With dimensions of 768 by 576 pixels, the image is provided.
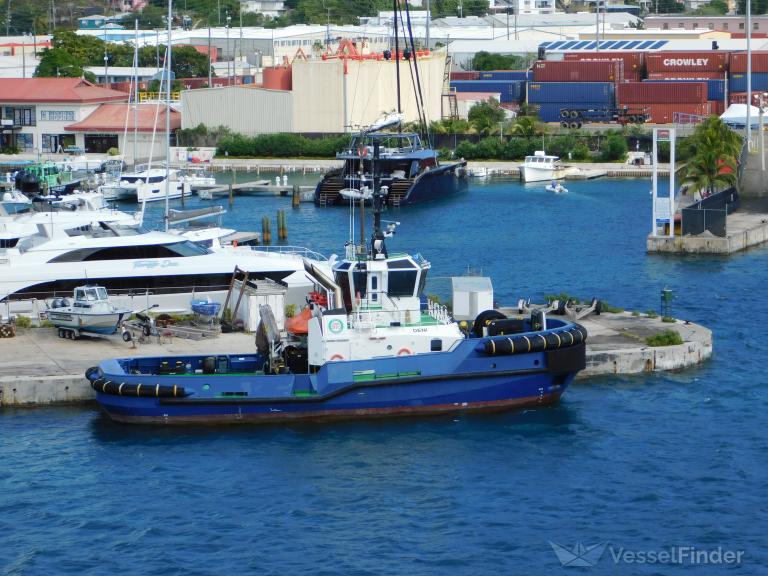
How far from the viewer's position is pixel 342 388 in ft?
94.8

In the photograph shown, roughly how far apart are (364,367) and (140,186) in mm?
43801

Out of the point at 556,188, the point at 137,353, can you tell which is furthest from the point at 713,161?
the point at 137,353

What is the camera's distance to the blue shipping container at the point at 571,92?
101 meters

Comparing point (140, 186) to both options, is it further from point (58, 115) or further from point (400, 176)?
point (58, 115)

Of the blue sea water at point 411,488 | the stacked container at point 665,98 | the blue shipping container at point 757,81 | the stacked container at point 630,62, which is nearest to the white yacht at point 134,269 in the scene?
the blue sea water at point 411,488

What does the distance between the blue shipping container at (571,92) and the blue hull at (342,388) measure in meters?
73.6

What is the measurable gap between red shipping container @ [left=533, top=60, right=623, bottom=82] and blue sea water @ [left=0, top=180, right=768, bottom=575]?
6877 centimetres

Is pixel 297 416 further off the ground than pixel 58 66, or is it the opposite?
pixel 58 66

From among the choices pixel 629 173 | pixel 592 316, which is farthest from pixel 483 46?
pixel 592 316

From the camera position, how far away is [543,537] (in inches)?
937

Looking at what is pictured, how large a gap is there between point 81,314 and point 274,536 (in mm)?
11690

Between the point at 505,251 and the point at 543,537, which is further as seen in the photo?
the point at 505,251

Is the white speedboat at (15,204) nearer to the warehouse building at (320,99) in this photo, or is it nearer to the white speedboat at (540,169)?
the white speedboat at (540,169)

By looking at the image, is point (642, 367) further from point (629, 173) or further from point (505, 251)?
point (629, 173)
